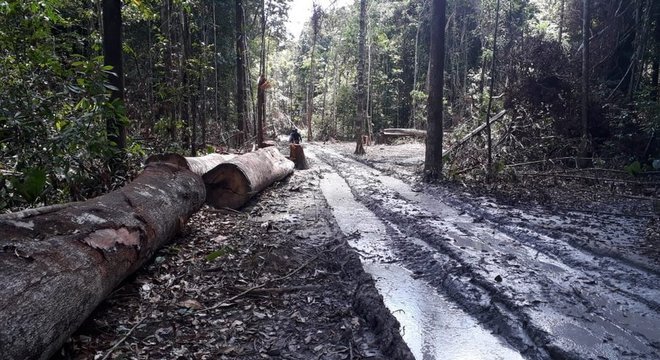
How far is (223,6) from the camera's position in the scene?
656 inches

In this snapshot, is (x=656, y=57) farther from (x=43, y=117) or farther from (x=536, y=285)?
(x=43, y=117)

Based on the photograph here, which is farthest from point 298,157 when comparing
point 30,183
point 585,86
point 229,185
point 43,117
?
point 30,183

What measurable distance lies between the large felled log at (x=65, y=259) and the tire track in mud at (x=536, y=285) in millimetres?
2906

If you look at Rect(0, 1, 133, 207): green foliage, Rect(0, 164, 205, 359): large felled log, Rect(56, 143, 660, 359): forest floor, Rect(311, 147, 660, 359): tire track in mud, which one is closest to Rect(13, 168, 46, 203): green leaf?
Rect(0, 1, 133, 207): green foliage

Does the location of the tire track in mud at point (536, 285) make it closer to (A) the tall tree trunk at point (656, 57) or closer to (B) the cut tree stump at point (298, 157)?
(B) the cut tree stump at point (298, 157)

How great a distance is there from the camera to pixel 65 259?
117 inches

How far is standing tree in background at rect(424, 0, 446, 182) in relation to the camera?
33.1 ft

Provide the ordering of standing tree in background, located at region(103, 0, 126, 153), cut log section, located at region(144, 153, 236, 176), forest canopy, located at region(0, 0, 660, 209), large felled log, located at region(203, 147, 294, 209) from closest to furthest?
forest canopy, located at region(0, 0, 660, 209) → standing tree in background, located at region(103, 0, 126, 153) → cut log section, located at region(144, 153, 236, 176) → large felled log, located at region(203, 147, 294, 209)

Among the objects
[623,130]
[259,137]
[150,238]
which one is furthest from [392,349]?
[259,137]

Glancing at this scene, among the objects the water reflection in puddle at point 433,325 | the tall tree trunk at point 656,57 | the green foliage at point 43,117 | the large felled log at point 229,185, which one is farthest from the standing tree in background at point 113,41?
the tall tree trunk at point 656,57

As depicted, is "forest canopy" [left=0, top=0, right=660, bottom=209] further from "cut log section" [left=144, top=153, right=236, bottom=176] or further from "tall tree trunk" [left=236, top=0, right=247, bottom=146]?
"cut log section" [left=144, top=153, right=236, bottom=176]

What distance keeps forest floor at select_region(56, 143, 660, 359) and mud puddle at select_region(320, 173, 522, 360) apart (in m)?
0.01

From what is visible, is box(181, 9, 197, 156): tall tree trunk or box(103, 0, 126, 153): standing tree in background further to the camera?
box(181, 9, 197, 156): tall tree trunk

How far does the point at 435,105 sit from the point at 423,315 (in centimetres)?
761
